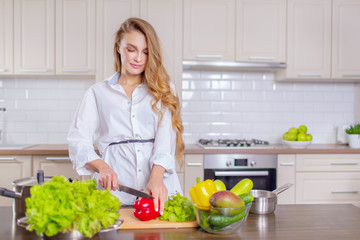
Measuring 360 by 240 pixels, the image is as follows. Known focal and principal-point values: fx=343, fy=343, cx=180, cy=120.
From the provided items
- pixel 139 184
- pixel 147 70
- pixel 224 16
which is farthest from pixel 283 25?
pixel 139 184

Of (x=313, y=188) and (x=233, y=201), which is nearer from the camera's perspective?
(x=233, y=201)

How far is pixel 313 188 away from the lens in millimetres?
3061

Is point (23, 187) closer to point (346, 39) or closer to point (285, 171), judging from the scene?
point (285, 171)

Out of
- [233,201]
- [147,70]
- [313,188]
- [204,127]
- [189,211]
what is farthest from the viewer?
[204,127]

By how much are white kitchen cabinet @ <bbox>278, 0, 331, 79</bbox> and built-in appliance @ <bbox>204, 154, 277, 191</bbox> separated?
2.97ft

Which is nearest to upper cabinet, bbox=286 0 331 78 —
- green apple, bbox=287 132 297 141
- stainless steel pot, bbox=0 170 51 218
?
green apple, bbox=287 132 297 141

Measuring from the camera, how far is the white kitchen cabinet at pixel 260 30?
325cm

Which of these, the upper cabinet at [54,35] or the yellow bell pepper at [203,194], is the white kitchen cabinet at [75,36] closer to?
the upper cabinet at [54,35]

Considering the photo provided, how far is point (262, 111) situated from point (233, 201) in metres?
2.70

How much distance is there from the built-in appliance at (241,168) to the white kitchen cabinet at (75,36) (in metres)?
1.40

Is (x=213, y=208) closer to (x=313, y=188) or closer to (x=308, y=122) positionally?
(x=313, y=188)

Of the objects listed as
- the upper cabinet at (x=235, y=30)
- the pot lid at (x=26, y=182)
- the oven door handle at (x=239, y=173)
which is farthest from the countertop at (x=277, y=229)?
the upper cabinet at (x=235, y=30)

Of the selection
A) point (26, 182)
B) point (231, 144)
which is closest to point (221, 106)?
point (231, 144)

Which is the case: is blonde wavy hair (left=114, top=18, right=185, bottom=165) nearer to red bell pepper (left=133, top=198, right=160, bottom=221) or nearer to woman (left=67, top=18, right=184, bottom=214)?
woman (left=67, top=18, right=184, bottom=214)
